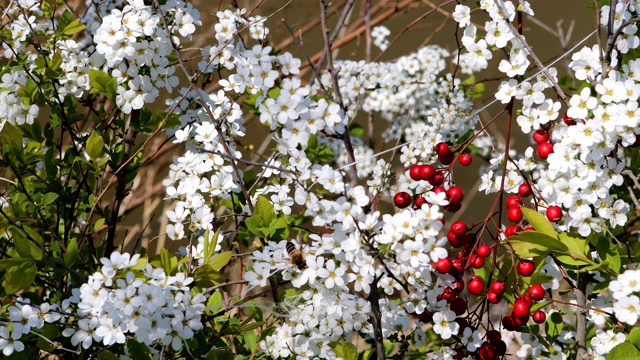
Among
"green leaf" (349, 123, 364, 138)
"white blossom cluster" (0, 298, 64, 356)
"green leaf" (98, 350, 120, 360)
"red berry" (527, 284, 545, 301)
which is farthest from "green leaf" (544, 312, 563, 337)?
"green leaf" (349, 123, 364, 138)

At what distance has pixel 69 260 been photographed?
5.61ft

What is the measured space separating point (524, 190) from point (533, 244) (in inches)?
7.7

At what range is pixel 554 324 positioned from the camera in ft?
6.12

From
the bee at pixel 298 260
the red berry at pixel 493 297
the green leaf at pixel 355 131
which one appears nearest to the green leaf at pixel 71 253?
the bee at pixel 298 260

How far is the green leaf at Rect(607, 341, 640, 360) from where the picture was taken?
1499 mm

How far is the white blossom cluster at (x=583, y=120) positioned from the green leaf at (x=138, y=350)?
34.1 inches

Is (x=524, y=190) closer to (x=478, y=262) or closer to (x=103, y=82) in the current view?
(x=478, y=262)

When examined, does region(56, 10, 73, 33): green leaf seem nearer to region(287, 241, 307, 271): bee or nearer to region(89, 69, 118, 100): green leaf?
region(89, 69, 118, 100): green leaf

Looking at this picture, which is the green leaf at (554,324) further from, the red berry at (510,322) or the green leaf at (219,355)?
the green leaf at (219,355)

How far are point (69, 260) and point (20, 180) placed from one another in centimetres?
32

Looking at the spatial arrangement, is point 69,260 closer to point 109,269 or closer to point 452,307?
point 109,269

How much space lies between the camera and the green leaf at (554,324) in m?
1.84

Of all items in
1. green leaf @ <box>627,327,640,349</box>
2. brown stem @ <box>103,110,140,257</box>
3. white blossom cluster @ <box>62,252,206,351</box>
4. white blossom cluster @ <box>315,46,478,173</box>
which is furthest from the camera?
white blossom cluster @ <box>315,46,478,173</box>

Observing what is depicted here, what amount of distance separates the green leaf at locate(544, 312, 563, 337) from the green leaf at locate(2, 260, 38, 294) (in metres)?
1.18
